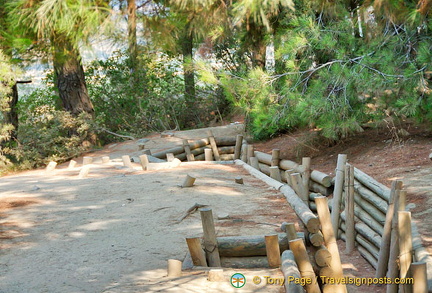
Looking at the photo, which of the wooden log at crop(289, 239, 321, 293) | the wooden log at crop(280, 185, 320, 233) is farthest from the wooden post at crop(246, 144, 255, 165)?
the wooden log at crop(289, 239, 321, 293)

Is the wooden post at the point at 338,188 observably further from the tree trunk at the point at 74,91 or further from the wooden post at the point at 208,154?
the tree trunk at the point at 74,91

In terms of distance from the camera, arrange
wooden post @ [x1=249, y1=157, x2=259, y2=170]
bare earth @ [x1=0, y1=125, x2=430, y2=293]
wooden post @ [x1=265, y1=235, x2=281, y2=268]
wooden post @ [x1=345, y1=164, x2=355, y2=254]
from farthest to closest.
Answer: wooden post @ [x1=249, y1=157, x2=259, y2=170] < wooden post @ [x1=345, y1=164, x2=355, y2=254] < wooden post @ [x1=265, y1=235, x2=281, y2=268] < bare earth @ [x1=0, y1=125, x2=430, y2=293]

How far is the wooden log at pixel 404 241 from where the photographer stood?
14.7 ft

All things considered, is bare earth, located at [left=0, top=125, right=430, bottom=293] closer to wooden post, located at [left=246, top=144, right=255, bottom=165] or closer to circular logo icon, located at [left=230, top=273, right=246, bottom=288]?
circular logo icon, located at [left=230, top=273, right=246, bottom=288]

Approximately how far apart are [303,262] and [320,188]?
3.91 metres

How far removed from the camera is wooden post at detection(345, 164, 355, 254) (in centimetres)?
677

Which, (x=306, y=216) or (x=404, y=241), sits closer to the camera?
(x=404, y=241)

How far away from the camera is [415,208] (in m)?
6.94

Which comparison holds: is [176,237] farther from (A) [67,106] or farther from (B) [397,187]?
(A) [67,106]

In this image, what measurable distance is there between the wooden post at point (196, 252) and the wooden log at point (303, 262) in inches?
38.5

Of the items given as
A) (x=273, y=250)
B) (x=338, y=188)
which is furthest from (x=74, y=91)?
(x=273, y=250)

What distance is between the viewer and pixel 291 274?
4.61 meters

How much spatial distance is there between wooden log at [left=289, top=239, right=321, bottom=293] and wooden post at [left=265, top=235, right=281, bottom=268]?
0.43 meters

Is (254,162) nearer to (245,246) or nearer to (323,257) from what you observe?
(245,246)
